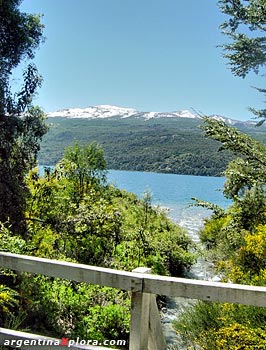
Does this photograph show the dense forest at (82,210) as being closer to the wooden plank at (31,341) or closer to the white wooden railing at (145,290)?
the wooden plank at (31,341)

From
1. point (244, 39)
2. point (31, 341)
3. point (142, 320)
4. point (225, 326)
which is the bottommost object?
point (225, 326)

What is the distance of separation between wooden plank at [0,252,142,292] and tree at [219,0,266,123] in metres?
7.94

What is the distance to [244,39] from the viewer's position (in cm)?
939

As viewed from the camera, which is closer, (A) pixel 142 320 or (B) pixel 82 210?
(A) pixel 142 320

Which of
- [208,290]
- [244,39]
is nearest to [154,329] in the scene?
[208,290]

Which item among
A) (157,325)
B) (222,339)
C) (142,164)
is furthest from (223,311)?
(142,164)

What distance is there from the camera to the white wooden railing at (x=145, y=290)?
2102 millimetres

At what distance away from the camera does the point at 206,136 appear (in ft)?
29.0

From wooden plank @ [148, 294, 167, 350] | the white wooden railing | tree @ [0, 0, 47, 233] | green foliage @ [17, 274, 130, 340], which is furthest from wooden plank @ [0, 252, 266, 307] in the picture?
tree @ [0, 0, 47, 233]

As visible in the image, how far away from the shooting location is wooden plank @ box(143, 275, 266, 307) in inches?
81.8

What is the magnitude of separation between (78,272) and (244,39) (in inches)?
339

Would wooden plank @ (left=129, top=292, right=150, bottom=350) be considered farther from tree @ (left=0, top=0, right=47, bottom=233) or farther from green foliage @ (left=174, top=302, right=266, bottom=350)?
tree @ (left=0, top=0, right=47, bottom=233)

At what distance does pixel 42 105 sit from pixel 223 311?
7439mm

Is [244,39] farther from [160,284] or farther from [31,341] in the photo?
[31,341]
